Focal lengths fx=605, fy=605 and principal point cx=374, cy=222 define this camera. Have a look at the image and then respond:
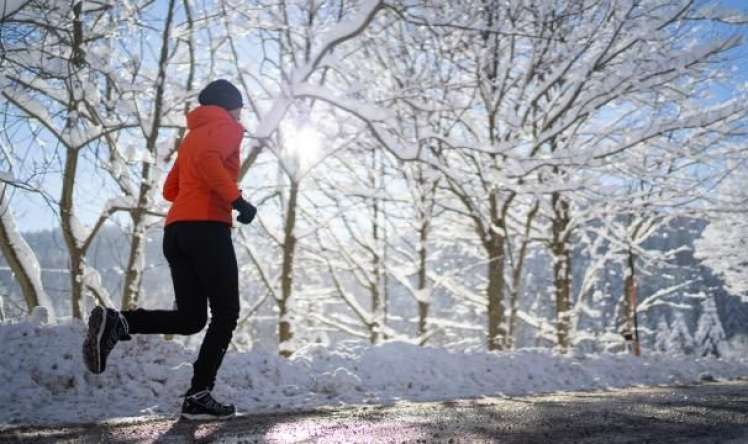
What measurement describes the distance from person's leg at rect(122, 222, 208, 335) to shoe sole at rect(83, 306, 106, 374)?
0.61 feet

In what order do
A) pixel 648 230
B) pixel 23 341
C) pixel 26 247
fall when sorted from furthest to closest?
pixel 648 230
pixel 26 247
pixel 23 341

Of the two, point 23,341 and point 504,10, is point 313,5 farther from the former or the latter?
point 23,341

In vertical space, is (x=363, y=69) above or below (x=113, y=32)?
above

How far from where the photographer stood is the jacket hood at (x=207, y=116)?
3.68 meters

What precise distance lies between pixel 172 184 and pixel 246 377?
187 cm

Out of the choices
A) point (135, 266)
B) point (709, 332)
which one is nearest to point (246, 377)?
point (135, 266)

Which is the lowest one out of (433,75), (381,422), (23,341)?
(381,422)

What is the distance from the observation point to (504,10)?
1055 cm

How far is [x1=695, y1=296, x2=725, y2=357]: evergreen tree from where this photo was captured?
43.2m

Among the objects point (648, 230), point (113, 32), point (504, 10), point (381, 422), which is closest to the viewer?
point (381, 422)

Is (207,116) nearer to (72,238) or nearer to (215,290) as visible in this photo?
(215,290)

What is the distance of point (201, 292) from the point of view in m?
3.71

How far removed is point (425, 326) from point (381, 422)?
12.1m

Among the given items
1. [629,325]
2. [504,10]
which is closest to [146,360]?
[504,10]
